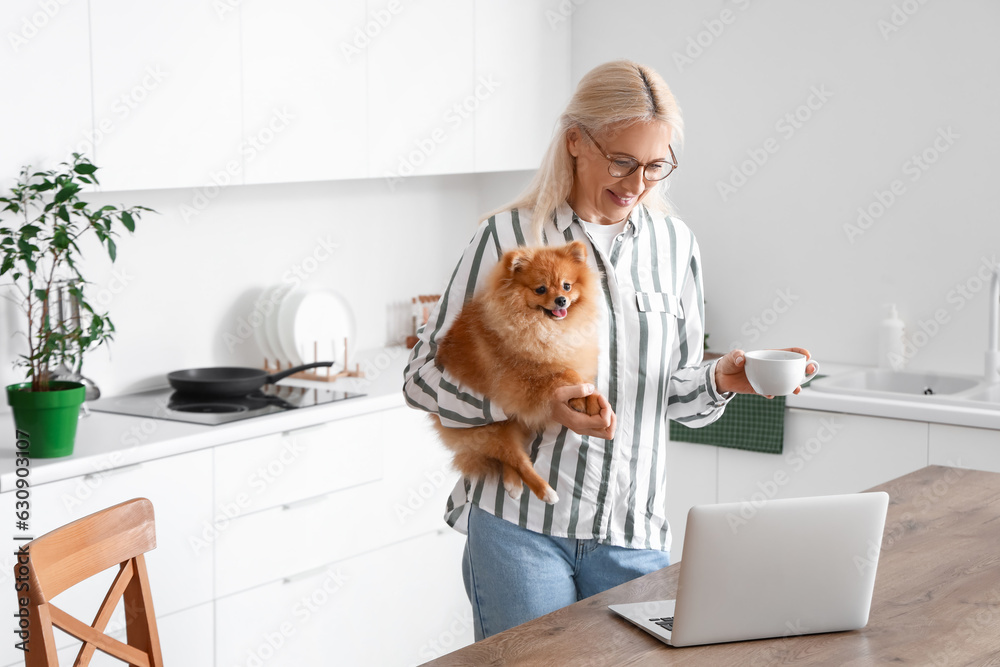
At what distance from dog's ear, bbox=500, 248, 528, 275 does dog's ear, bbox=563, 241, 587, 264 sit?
68 mm

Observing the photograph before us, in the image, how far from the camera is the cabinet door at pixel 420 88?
3.15 metres

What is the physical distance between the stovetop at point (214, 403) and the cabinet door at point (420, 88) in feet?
2.31

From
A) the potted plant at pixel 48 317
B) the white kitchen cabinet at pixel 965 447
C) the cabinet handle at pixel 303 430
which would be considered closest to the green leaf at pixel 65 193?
the potted plant at pixel 48 317

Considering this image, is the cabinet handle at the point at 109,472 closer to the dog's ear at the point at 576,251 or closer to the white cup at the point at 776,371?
the dog's ear at the point at 576,251

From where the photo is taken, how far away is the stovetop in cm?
267

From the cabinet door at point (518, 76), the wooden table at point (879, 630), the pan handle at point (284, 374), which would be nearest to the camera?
the wooden table at point (879, 630)

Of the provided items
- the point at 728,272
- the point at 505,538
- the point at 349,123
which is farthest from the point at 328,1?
the point at 505,538

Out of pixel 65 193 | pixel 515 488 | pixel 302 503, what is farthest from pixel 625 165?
pixel 302 503

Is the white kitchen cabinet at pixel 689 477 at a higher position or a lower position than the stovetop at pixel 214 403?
lower

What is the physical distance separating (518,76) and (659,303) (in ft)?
6.92

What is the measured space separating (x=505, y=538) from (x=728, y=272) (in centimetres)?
223

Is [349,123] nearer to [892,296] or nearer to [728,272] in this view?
[728,272]

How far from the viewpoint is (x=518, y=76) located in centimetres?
362

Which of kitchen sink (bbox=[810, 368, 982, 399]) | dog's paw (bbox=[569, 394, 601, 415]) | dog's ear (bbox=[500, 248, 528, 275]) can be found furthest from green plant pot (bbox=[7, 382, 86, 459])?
kitchen sink (bbox=[810, 368, 982, 399])
